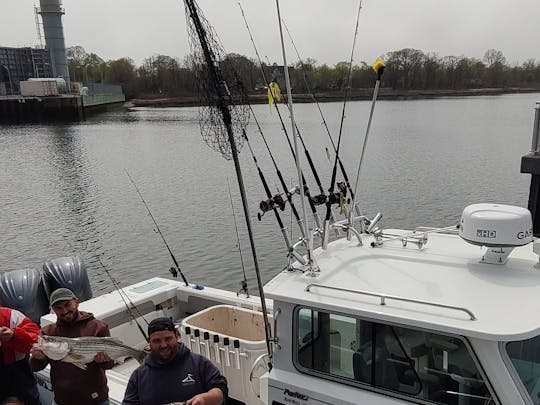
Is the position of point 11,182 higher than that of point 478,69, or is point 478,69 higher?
point 478,69

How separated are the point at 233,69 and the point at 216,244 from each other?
9.31 m

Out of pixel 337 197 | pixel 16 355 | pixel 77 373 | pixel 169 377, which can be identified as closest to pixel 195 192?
pixel 16 355

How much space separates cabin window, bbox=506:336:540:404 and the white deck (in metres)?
0.14

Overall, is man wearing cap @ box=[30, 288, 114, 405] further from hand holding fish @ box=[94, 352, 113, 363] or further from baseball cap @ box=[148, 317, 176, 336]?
baseball cap @ box=[148, 317, 176, 336]

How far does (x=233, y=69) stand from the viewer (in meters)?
4.36

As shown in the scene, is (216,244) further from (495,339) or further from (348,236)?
(495,339)

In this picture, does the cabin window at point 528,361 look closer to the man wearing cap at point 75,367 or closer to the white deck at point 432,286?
the white deck at point 432,286

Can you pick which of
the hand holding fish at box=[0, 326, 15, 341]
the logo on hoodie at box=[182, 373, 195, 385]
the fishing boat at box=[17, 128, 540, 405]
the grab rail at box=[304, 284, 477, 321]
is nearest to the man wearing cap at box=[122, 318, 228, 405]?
the logo on hoodie at box=[182, 373, 195, 385]

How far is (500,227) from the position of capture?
3.11 meters

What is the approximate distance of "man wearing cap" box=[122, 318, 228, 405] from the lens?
3.05 m

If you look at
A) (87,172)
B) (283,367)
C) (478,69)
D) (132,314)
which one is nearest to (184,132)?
(87,172)

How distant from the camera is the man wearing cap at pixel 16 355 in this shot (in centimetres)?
388

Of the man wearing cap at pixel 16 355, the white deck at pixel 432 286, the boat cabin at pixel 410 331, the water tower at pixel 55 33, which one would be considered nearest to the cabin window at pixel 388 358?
the boat cabin at pixel 410 331

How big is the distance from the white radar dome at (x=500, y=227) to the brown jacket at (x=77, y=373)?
2761 millimetres
